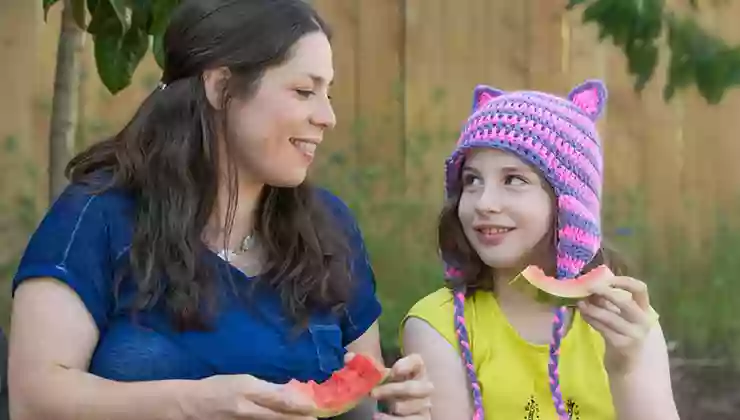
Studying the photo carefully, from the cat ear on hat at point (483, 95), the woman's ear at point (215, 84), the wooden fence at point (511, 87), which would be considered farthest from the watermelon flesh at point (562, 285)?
the wooden fence at point (511, 87)

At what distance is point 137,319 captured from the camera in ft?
7.22

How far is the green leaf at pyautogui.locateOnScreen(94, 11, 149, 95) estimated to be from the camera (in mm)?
3023

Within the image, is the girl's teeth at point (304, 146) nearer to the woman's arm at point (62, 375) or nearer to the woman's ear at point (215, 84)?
the woman's ear at point (215, 84)

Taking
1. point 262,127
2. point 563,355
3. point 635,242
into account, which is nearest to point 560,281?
point 563,355

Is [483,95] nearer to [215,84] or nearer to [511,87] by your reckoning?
[215,84]

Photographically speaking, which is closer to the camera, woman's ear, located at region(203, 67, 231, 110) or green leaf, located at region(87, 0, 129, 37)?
woman's ear, located at region(203, 67, 231, 110)

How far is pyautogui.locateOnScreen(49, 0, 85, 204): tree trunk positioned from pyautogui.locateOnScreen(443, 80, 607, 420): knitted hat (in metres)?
1.41

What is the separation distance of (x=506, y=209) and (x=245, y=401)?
2.68 feet

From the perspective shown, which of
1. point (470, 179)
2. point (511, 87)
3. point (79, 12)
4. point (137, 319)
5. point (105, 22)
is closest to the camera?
point (137, 319)

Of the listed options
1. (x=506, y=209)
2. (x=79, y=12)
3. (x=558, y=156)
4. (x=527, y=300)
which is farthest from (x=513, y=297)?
(x=79, y=12)

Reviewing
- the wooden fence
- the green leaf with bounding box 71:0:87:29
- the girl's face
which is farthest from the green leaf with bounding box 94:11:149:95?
the wooden fence

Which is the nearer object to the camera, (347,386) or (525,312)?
(347,386)

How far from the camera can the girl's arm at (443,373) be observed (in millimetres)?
2566

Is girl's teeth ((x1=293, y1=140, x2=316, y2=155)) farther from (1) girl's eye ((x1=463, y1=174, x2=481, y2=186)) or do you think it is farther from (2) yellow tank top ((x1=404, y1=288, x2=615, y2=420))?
(2) yellow tank top ((x1=404, y1=288, x2=615, y2=420))
